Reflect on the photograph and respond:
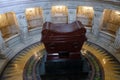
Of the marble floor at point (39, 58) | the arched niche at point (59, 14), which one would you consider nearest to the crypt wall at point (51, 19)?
the arched niche at point (59, 14)

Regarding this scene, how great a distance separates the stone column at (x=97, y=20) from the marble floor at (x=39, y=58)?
1.41 meters

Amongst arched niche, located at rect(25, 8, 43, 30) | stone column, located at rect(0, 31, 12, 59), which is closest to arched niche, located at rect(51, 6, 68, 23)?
arched niche, located at rect(25, 8, 43, 30)

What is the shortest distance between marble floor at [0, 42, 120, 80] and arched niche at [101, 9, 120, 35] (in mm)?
2738

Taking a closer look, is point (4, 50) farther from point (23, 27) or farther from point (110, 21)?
point (110, 21)

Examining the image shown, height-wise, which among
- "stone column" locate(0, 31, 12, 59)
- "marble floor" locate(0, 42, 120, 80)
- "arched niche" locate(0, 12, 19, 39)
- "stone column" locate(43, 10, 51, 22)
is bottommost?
"marble floor" locate(0, 42, 120, 80)

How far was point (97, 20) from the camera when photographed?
14328mm

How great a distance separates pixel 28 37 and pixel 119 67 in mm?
8087

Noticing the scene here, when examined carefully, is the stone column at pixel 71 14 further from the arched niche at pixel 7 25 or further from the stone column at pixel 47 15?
the arched niche at pixel 7 25

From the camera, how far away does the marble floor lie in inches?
413

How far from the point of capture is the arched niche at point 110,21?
15.4 metres

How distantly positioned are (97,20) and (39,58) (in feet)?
19.4

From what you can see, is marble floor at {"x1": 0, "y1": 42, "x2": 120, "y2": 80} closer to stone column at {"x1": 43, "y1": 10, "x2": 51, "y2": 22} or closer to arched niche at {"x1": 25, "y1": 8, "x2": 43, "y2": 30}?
stone column at {"x1": 43, "y1": 10, "x2": 51, "y2": 22}

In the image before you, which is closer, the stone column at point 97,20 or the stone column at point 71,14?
the stone column at point 97,20

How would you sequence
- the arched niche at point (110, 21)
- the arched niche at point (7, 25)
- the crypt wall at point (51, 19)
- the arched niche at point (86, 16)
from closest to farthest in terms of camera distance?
1. the crypt wall at point (51, 19)
2. the arched niche at point (110, 21)
3. the arched niche at point (7, 25)
4. the arched niche at point (86, 16)
